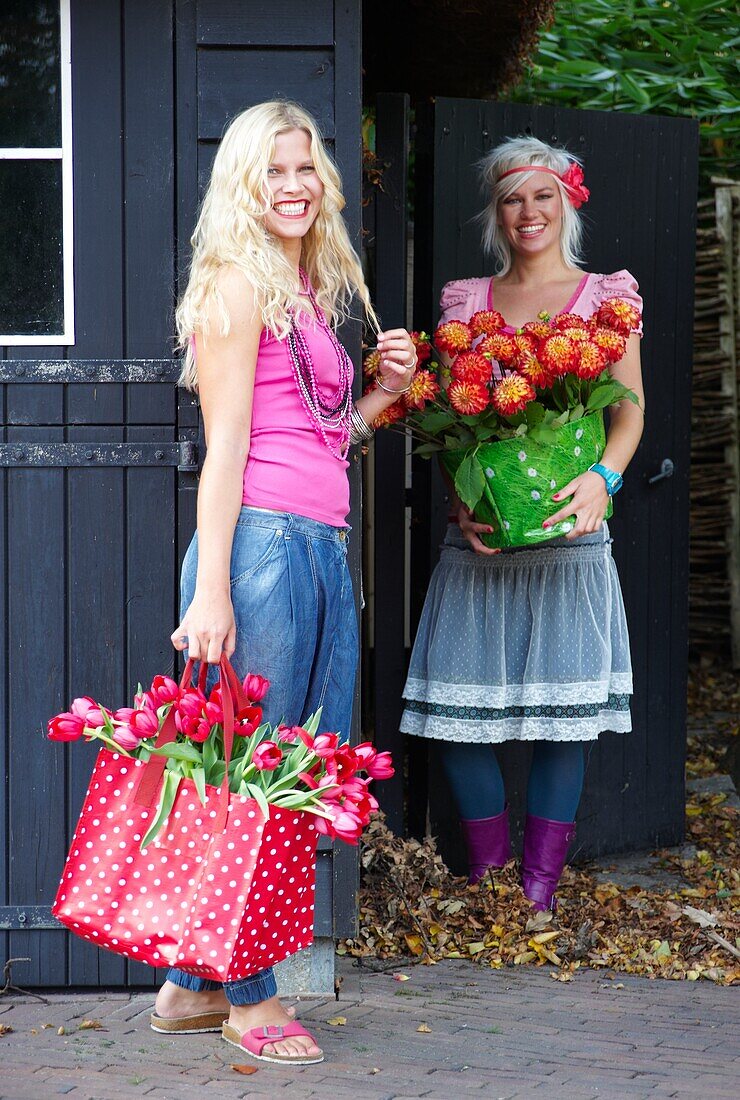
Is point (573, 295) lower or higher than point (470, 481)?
higher

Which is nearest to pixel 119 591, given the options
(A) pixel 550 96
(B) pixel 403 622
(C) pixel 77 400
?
(C) pixel 77 400

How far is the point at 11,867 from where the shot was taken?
3189 mm

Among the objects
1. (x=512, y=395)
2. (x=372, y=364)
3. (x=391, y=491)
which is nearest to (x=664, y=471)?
(x=391, y=491)

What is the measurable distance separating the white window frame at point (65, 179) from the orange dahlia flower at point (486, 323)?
1051mm

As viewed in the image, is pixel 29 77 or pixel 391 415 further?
pixel 391 415

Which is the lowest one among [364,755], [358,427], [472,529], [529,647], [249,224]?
[364,755]

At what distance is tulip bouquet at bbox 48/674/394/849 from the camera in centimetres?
257

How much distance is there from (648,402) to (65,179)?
2176 mm

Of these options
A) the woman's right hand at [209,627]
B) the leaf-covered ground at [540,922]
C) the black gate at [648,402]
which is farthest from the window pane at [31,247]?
the leaf-covered ground at [540,922]

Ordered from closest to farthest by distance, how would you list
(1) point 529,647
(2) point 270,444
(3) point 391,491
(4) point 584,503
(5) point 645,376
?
(2) point 270,444 < (4) point 584,503 < (1) point 529,647 < (3) point 391,491 < (5) point 645,376

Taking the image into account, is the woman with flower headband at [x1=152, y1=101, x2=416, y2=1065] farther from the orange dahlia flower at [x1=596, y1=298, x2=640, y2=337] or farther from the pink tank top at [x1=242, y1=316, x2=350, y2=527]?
the orange dahlia flower at [x1=596, y1=298, x2=640, y2=337]

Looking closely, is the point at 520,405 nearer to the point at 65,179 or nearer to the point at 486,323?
the point at 486,323

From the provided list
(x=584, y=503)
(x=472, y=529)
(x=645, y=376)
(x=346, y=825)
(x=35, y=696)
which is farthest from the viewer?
(x=645, y=376)

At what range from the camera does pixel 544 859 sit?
373cm
